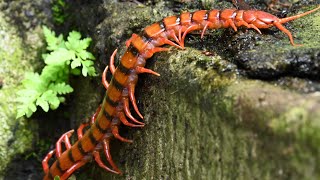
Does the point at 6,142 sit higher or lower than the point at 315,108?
lower

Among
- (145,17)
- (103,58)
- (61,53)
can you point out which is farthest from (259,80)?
(61,53)

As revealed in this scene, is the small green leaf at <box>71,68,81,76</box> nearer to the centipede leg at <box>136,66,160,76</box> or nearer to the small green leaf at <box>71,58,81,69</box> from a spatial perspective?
the small green leaf at <box>71,58,81,69</box>

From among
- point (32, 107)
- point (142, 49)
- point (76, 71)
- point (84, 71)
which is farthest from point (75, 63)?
point (142, 49)

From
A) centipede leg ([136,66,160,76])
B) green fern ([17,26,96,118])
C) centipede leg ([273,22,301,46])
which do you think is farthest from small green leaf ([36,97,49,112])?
centipede leg ([273,22,301,46])

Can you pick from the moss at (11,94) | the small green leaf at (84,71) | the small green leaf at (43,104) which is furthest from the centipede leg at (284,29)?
the moss at (11,94)

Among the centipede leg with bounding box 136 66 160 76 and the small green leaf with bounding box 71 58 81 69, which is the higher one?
the centipede leg with bounding box 136 66 160 76

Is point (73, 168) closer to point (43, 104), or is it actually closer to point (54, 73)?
point (43, 104)

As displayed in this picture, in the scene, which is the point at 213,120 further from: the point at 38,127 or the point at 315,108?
the point at 38,127

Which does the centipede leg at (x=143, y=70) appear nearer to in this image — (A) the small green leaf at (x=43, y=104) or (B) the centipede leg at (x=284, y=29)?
(B) the centipede leg at (x=284, y=29)
